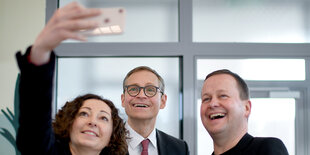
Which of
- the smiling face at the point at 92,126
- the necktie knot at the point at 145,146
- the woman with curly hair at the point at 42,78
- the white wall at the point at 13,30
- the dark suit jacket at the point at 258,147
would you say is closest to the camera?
the woman with curly hair at the point at 42,78

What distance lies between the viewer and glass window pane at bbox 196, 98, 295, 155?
138 inches

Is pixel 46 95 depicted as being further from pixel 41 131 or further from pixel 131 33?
pixel 131 33

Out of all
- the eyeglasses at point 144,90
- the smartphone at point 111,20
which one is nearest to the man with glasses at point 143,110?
the eyeglasses at point 144,90

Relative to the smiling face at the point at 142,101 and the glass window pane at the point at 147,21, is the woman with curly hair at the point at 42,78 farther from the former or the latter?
the glass window pane at the point at 147,21

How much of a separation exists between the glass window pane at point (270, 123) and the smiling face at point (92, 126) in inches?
65.2

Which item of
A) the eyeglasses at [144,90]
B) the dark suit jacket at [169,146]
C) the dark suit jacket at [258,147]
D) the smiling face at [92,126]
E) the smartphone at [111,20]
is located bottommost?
the dark suit jacket at [169,146]

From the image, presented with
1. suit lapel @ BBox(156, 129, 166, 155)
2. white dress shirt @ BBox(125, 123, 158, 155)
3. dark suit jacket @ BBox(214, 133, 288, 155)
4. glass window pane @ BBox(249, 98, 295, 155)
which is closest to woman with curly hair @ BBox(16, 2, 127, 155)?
white dress shirt @ BBox(125, 123, 158, 155)

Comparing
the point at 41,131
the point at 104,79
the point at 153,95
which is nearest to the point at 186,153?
the point at 153,95

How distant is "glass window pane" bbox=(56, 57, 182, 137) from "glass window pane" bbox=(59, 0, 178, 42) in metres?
0.21

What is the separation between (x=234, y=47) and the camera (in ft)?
11.7

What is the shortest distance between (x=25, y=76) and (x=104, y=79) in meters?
2.54

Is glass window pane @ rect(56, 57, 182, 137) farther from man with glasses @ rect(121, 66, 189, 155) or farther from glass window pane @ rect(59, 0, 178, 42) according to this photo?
man with glasses @ rect(121, 66, 189, 155)

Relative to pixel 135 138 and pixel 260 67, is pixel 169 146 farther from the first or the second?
pixel 260 67

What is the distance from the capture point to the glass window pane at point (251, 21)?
3.66 m
